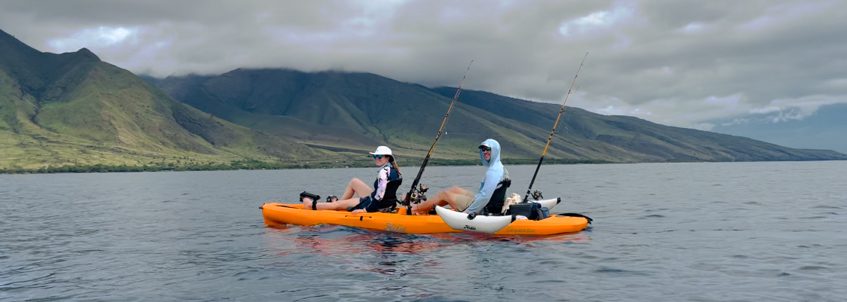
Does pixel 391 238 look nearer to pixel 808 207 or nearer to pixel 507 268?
pixel 507 268

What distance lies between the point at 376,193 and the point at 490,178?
15.9ft

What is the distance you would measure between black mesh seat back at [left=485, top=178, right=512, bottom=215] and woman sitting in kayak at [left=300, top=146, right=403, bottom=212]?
11.1 feet

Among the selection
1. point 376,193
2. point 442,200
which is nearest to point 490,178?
point 442,200

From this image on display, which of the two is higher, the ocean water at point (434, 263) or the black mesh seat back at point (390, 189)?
the black mesh seat back at point (390, 189)

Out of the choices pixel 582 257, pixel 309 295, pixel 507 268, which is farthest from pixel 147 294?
pixel 582 257

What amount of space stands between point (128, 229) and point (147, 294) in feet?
54.3

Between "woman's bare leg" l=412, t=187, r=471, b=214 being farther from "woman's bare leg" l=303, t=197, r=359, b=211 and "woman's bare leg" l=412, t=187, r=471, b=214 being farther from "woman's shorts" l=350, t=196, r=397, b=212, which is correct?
→ "woman's bare leg" l=303, t=197, r=359, b=211

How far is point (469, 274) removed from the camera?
626 inches

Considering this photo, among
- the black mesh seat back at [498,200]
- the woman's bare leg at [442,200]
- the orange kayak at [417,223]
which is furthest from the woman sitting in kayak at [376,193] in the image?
the black mesh seat back at [498,200]

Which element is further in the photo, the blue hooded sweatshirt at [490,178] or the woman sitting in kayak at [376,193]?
the woman sitting in kayak at [376,193]

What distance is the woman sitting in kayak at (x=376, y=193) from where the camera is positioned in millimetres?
22892

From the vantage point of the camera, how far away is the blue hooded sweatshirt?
2144 cm

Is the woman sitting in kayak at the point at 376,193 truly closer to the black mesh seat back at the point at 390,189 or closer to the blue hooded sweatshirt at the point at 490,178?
the black mesh seat back at the point at 390,189

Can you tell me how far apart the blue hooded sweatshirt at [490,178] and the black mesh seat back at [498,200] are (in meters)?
0.27
